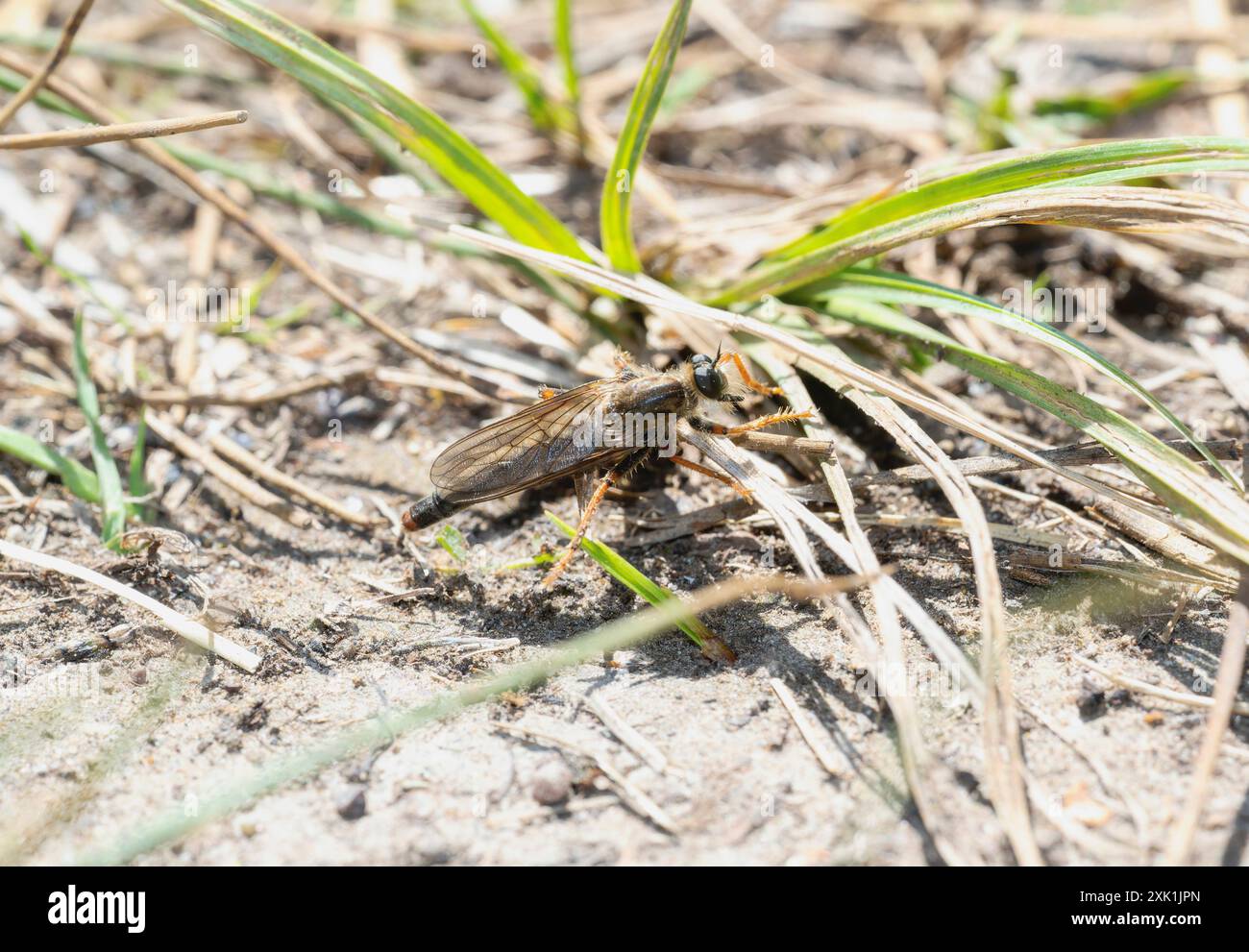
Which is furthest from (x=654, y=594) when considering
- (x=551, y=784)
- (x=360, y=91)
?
(x=360, y=91)

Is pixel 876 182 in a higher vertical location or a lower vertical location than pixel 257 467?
higher

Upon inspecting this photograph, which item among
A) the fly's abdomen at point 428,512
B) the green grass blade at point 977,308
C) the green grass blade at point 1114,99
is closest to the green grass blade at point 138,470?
the fly's abdomen at point 428,512

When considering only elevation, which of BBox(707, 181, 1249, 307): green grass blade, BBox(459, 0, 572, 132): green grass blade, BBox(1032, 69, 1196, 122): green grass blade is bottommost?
BBox(707, 181, 1249, 307): green grass blade

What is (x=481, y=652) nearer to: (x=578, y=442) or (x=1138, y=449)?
(x=578, y=442)

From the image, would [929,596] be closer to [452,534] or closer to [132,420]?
[452,534]

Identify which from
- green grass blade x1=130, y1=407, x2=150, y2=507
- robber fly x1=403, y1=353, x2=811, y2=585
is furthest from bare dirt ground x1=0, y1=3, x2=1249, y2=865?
robber fly x1=403, y1=353, x2=811, y2=585

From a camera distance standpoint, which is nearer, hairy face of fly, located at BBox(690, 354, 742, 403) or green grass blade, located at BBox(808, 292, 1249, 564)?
green grass blade, located at BBox(808, 292, 1249, 564)

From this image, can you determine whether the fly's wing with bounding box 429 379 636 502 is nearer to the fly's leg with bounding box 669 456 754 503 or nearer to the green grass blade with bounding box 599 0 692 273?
the fly's leg with bounding box 669 456 754 503
